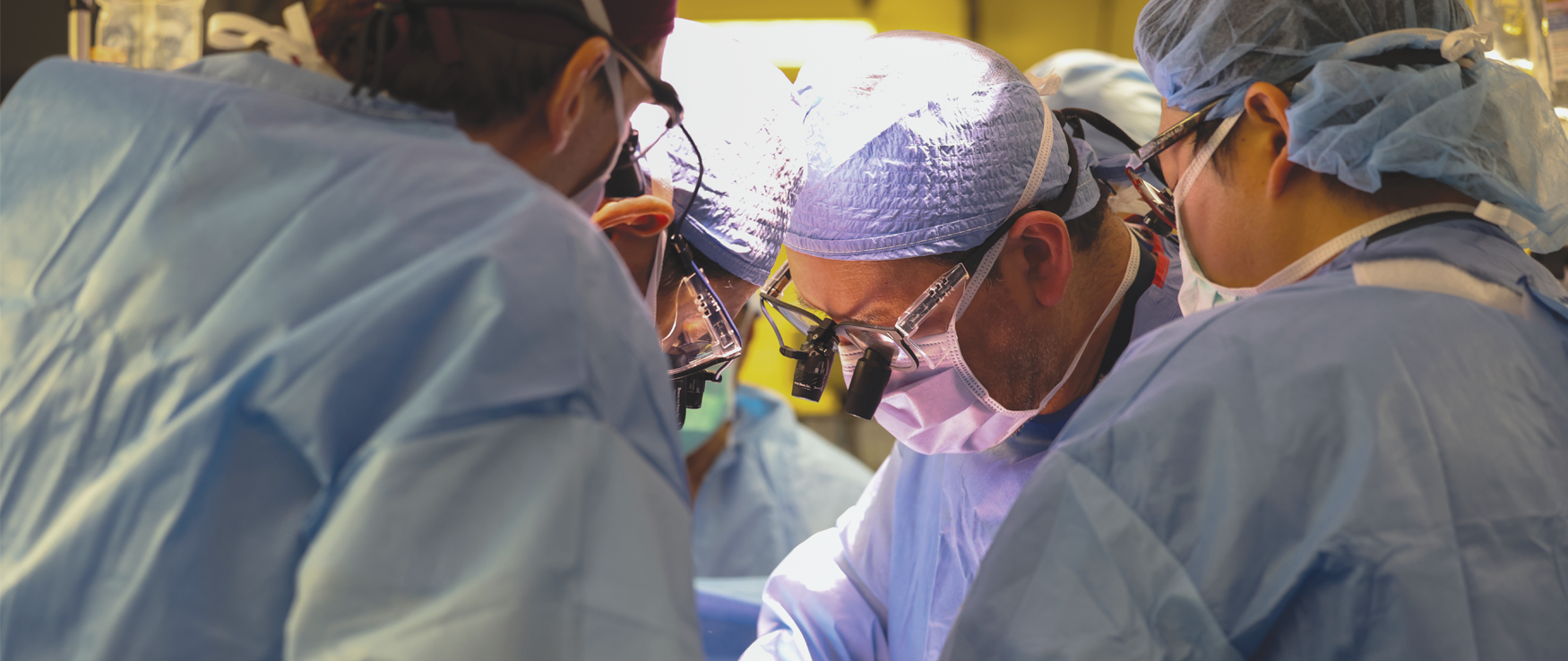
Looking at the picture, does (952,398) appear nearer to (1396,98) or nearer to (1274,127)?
(1274,127)

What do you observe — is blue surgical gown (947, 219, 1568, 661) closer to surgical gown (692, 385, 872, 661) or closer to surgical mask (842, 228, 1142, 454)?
surgical mask (842, 228, 1142, 454)

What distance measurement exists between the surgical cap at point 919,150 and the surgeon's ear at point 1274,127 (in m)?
0.45

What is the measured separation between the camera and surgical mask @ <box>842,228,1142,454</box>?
1883 millimetres

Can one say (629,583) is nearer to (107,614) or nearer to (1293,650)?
(107,614)

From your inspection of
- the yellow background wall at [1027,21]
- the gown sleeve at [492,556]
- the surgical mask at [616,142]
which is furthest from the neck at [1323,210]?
the yellow background wall at [1027,21]

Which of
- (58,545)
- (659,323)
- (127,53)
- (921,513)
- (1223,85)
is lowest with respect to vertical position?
(921,513)

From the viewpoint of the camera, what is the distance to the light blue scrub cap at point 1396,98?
1306 millimetres

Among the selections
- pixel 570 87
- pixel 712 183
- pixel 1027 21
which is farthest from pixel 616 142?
pixel 1027 21

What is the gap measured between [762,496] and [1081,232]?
232cm

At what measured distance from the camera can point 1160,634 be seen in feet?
3.52

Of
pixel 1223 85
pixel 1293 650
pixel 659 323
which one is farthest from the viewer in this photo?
pixel 659 323

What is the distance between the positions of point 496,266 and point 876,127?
3.76 feet

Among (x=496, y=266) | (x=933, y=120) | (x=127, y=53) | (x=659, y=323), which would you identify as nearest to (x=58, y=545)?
(x=496, y=266)

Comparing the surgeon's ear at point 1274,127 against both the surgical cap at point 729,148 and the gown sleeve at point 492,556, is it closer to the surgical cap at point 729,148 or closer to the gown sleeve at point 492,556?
the surgical cap at point 729,148
